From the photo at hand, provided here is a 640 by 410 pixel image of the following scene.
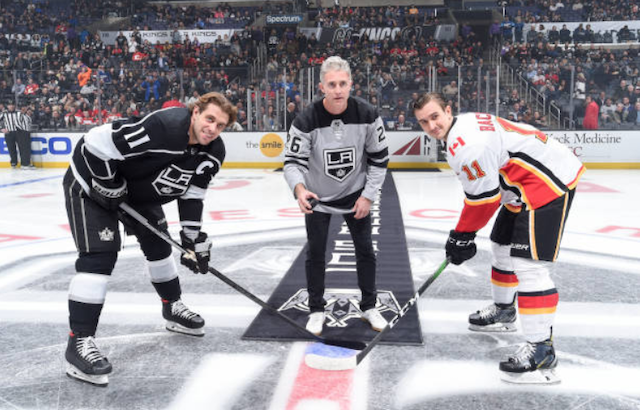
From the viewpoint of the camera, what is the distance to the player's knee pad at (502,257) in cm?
272

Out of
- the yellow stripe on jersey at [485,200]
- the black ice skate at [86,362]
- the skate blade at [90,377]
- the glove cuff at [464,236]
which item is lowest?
the skate blade at [90,377]

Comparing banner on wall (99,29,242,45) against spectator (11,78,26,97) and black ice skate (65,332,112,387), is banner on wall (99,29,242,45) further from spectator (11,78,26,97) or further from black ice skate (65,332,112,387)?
black ice skate (65,332,112,387)

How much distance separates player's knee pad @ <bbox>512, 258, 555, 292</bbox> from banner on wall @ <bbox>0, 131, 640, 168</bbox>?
29.7ft

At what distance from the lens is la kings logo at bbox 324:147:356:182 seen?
108 inches

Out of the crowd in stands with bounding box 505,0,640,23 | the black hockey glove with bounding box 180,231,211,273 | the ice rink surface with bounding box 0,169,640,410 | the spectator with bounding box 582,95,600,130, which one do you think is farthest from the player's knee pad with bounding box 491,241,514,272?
the crowd in stands with bounding box 505,0,640,23

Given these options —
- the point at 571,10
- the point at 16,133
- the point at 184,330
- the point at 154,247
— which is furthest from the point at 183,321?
the point at 571,10

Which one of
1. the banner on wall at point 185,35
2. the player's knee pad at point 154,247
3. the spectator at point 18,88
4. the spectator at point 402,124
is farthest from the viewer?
the banner on wall at point 185,35

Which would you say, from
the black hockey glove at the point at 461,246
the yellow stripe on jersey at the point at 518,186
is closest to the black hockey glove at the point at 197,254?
the black hockey glove at the point at 461,246

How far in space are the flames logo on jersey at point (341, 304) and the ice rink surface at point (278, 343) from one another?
0.75 feet

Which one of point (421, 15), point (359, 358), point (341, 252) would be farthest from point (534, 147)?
point (421, 15)

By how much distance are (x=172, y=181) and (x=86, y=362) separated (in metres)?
0.86

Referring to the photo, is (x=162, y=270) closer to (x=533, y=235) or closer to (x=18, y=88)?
(x=533, y=235)

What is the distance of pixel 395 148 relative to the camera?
11312 mm

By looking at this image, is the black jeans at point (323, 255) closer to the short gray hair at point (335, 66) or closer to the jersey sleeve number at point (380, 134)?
the jersey sleeve number at point (380, 134)
